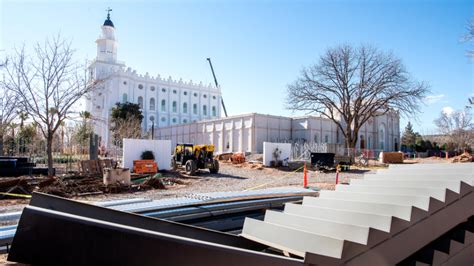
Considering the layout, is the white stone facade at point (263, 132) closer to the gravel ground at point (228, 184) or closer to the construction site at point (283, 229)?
the gravel ground at point (228, 184)

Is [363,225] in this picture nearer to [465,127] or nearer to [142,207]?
[142,207]

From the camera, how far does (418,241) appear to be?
13.3 ft

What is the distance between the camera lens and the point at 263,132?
4700 centimetres

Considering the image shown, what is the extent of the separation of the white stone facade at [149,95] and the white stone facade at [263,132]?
30.2 meters

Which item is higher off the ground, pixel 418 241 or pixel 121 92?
pixel 121 92

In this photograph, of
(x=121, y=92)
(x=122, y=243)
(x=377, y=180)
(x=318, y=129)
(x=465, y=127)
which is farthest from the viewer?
(x=121, y=92)

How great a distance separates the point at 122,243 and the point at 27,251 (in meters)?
1.15

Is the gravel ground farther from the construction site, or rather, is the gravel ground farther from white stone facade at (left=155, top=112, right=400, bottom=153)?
white stone facade at (left=155, top=112, right=400, bottom=153)

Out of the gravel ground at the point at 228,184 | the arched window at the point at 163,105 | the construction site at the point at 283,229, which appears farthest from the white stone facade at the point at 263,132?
the construction site at the point at 283,229

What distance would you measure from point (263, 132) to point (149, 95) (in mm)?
52192

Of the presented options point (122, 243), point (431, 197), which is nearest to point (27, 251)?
point (122, 243)

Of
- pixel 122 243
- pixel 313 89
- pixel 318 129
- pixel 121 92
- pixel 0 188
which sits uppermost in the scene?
pixel 121 92

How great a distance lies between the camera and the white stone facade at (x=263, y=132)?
4666 cm

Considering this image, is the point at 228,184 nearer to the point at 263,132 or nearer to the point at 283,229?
the point at 283,229
